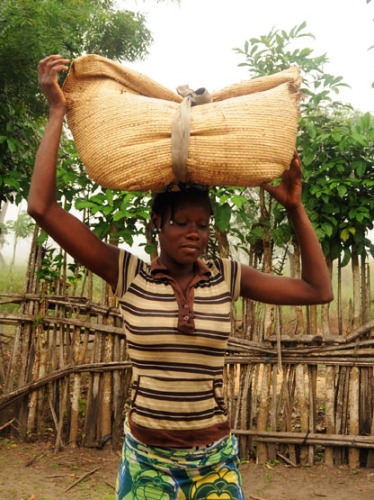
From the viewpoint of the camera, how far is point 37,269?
16.3 ft

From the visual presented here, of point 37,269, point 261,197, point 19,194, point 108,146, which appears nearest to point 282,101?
point 108,146

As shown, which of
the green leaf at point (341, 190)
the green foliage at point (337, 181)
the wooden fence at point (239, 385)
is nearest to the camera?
the green leaf at point (341, 190)

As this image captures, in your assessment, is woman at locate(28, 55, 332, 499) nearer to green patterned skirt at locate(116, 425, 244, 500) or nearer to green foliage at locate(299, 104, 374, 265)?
green patterned skirt at locate(116, 425, 244, 500)

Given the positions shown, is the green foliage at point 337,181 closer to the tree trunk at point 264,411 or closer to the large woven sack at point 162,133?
the tree trunk at point 264,411

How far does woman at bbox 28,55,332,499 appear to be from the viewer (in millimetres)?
1563

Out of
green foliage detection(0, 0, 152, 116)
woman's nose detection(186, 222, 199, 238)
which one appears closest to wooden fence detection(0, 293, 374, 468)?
green foliage detection(0, 0, 152, 116)

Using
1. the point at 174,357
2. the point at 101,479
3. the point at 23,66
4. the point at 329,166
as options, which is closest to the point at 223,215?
the point at 329,166

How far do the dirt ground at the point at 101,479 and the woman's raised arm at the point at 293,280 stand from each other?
258cm

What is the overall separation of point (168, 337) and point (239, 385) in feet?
10.1

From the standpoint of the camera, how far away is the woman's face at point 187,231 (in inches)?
63.5

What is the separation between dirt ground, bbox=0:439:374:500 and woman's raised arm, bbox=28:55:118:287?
286cm

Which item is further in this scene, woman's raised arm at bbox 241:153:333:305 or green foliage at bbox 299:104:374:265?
green foliage at bbox 299:104:374:265

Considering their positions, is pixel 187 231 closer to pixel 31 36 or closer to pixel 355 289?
pixel 355 289

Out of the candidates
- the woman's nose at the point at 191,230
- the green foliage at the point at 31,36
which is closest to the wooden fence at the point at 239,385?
the green foliage at the point at 31,36
